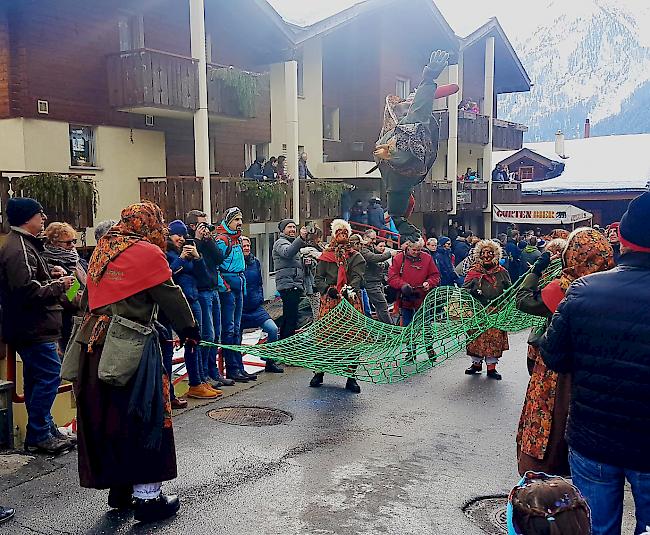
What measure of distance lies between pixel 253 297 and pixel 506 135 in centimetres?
2158

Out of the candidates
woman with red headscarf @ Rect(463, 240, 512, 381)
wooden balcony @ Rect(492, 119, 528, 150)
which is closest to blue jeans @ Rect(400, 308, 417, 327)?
woman with red headscarf @ Rect(463, 240, 512, 381)

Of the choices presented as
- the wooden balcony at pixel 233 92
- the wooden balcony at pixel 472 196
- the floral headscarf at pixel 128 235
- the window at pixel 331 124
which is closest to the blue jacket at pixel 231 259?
the floral headscarf at pixel 128 235

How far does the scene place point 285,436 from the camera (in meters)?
6.46

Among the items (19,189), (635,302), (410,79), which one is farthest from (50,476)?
(410,79)

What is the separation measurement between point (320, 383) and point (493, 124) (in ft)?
67.7

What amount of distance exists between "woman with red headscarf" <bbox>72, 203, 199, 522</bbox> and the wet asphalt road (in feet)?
1.08

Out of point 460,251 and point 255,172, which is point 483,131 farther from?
point 255,172

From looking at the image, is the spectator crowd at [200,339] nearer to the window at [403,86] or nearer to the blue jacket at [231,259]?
the blue jacket at [231,259]

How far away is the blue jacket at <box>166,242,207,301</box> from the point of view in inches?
294

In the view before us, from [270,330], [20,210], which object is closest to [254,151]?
[270,330]

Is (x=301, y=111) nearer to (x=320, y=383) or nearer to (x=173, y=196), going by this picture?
(x=173, y=196)

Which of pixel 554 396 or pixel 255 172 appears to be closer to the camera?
pixel 554 396

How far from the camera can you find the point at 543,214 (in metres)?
21.0

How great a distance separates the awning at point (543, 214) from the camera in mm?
20506
